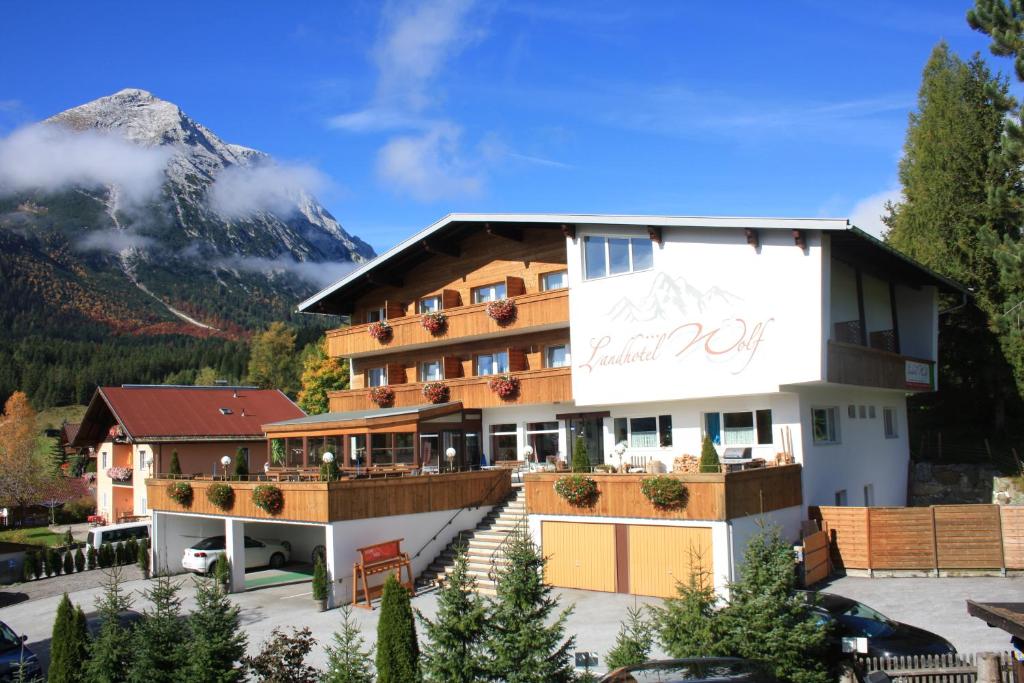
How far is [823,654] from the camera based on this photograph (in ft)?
41.9

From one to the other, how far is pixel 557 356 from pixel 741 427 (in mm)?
8001

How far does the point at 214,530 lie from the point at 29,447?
101 feet

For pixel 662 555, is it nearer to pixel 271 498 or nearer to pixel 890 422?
pixel 271 498

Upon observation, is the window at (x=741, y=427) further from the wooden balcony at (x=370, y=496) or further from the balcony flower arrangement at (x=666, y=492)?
the wooden balcony at (x=370, y=496)

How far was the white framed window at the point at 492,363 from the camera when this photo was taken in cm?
3334

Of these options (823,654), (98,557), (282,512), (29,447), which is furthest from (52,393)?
(823,654)

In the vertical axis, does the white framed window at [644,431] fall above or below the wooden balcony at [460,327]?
below

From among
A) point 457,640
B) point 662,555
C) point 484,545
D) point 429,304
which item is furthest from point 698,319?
point 457,640

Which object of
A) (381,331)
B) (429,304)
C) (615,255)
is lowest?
(381,331)

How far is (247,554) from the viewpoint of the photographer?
31188 mm

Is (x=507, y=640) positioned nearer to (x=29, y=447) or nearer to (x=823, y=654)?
(x=823, y=654)

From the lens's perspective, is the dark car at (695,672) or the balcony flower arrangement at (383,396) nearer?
the dark car at (695,672)

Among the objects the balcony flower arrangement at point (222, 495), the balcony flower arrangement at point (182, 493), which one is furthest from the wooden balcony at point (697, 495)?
the balcony flower arrangement at point (182, 493)

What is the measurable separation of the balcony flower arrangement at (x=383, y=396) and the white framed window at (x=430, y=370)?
155cm
